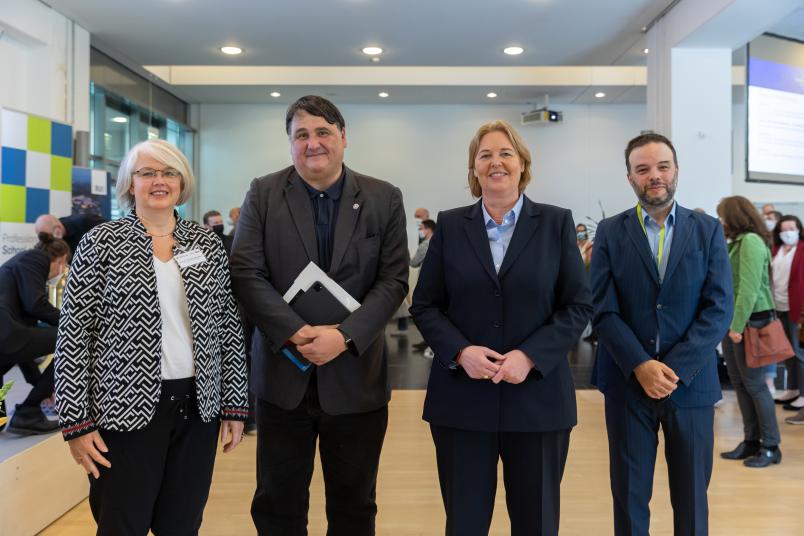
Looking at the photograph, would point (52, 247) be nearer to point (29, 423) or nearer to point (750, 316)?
point (29, 423)

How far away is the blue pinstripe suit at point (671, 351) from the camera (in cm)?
218

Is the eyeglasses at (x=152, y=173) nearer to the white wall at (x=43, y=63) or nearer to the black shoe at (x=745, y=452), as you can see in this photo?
the black shoe at (x=745, y=452)

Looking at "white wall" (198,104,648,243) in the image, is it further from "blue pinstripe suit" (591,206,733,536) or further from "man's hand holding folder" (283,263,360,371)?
"man's hand holding folder" (283,263,360,371)

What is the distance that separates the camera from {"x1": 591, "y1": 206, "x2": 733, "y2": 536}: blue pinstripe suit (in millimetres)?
2184

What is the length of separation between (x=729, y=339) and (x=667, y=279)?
2443 mm

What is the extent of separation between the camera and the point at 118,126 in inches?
370

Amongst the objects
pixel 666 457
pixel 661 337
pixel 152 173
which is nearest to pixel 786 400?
pixel 666 457

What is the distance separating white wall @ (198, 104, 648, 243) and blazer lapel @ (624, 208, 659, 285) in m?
9.96

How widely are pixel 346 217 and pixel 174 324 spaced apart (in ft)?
2.06

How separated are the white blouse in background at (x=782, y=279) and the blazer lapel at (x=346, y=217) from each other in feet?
14.7

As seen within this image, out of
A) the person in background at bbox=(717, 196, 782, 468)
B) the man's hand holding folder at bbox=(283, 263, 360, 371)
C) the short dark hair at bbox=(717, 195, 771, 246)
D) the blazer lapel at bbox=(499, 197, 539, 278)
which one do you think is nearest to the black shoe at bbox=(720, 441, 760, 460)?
the person in background at bbox=(717, 196, 782, 468)

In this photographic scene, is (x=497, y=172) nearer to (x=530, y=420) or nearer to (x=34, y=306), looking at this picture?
(x=530, y=420)

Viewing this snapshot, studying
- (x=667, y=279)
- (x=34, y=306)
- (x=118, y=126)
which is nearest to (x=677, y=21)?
(x=667, y=279)

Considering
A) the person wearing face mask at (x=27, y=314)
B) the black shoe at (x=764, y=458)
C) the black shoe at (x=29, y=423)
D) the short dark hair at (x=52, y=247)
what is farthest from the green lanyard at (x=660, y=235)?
the short dark hair at (x=52, y=247)
